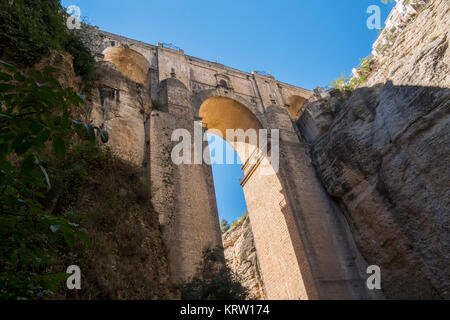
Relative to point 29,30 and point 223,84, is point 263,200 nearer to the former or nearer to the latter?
point 223,84

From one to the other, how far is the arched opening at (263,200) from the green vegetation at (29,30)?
23.0ft

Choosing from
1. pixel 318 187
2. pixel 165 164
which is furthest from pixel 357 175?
pixel 165 164

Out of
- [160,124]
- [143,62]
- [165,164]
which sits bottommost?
[165,164]

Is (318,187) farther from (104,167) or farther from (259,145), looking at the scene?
(104,167)

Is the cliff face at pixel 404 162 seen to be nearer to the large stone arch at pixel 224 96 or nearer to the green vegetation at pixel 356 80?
the green vegetation at pixel 356 80

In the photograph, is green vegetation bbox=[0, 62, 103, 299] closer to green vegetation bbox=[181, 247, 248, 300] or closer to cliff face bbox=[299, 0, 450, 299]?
green vegetation bbox=[181, 247, 248, 300]

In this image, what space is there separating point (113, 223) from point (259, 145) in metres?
10.5

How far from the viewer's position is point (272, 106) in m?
16.6

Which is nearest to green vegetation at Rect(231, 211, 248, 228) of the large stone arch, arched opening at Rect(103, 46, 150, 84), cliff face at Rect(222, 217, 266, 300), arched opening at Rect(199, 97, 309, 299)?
cliff face at Rect(222, 217, 266, 300)

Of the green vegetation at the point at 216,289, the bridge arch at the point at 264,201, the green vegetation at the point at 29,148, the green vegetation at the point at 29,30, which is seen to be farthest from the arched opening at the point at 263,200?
the green vegetation at the point at 29,148

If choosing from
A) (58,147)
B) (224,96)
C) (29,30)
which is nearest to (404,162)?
(224,96)

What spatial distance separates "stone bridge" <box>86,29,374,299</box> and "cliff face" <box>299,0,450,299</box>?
4.18 ft

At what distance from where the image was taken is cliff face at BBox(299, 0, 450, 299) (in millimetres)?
9344

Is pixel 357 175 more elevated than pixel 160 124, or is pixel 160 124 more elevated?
pixel 160 124
